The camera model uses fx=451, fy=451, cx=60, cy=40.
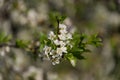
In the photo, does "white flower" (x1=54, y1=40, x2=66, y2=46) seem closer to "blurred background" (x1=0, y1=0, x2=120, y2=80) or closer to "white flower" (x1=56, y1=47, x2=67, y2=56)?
"white flower" (x1=56, y1=47, x2=67, y2=56)

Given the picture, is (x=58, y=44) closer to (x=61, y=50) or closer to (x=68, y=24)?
(x=61, y=50)

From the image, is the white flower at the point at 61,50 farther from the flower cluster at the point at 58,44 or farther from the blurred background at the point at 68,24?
the blurred background at the point at 68,24

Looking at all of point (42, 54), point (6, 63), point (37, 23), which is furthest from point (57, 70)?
point (42, 54)

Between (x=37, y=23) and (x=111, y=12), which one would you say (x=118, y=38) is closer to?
(x=111, y=12)

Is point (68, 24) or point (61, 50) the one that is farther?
point (68, 24)

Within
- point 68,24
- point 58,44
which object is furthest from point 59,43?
point 68,24
